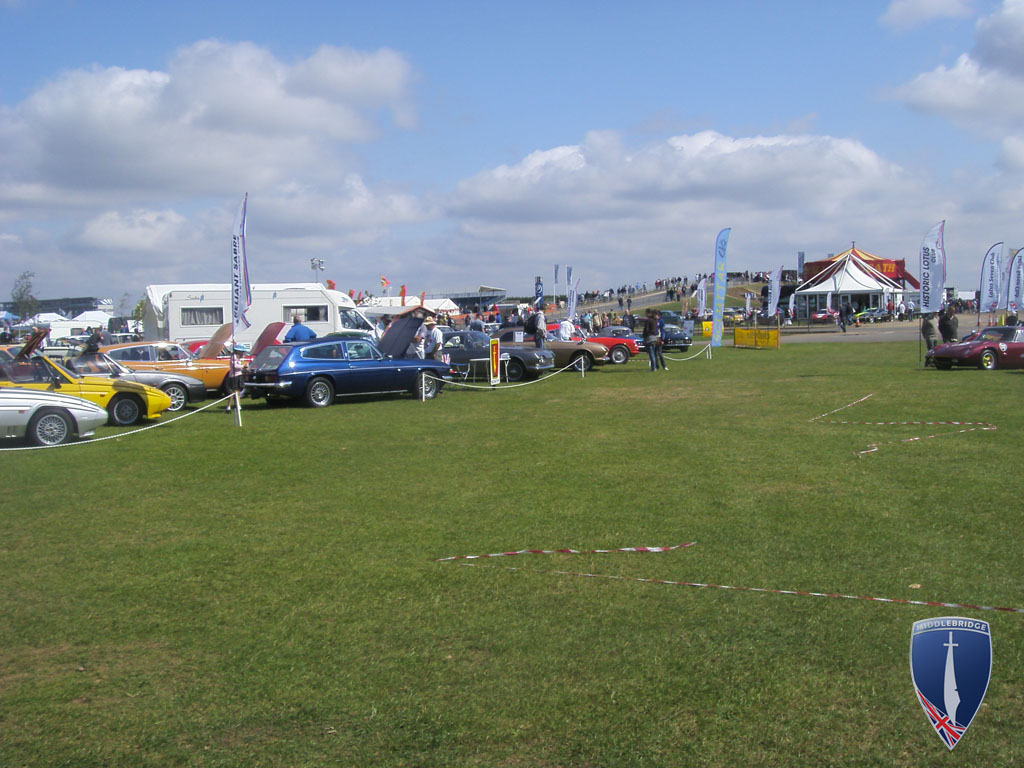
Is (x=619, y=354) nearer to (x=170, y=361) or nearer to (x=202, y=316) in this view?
(x=202, y=316)

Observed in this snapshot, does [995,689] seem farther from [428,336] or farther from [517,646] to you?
[428,336]

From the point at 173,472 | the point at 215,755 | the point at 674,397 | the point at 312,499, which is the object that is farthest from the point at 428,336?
the point at 215,755

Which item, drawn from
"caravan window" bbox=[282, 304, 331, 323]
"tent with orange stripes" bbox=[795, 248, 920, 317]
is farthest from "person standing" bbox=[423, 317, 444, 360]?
"tent with orange stripes" bbox=[795, 248, 920, 317]

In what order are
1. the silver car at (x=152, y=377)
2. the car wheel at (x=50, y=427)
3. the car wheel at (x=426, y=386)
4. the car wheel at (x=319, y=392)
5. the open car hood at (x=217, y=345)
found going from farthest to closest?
the open car hood at (x=217, y=345) → the car wheel at (x=426, y=386) → the car wheel at (x=319, y=392) → the silver car at (x=152, y=377) → the car wheel at (x=50, y=427)

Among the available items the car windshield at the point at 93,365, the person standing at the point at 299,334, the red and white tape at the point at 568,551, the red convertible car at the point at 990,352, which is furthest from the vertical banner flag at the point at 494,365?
the red and white tape at the point at 568,551

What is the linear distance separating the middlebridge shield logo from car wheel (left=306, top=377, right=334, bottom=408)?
54.2 feet

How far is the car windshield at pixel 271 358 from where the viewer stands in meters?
18.1

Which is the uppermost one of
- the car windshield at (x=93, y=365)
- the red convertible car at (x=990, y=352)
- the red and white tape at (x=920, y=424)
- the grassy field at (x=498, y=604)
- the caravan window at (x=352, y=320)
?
the caravan window at (x=352, y=320)

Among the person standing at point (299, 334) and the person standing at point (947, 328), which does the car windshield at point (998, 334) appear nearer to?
the person standing at point (947, 328)

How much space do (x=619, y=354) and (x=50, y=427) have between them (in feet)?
66.2

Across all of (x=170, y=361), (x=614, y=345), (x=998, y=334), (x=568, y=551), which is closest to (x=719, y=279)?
(x=614, y=345)

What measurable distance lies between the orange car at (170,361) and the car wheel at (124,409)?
361 cm

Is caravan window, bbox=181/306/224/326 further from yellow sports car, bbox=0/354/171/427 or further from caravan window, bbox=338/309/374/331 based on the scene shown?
yellow sports car, bbox=0/354/171/427

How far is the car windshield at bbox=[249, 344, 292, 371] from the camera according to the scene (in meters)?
18.1
